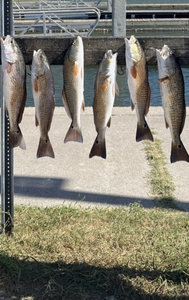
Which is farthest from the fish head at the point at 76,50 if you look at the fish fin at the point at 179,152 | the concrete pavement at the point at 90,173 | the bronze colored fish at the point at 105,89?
the concrete pavement at the point at 90,173

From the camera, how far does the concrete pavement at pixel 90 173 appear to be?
573 cm

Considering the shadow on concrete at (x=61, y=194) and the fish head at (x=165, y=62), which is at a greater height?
the fish head at (x=165, y=62)

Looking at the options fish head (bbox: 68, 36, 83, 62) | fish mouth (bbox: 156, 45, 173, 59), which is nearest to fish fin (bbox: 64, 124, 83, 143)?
fish head (bbox: 68, 36, 83, 62)

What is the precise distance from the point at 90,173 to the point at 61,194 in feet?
2.39

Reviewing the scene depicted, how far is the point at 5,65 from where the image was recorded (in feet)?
10.3

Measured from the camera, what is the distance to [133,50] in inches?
121

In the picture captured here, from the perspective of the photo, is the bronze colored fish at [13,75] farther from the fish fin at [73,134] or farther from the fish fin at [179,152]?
the fish fin at [179,152]

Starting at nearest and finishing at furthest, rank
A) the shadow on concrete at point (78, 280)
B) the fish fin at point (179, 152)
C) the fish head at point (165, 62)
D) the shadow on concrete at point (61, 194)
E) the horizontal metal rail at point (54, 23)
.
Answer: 1. the fish head at point (165, 62)
2. the fish fin at point (179, 152)
3. the shadow on concrete at point (78, 280)
4. the shadow on concrete at point (61, 194)
5. the horizontal metal rail at point (54, 23)

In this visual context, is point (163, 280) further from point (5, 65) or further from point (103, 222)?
point (5, 65)

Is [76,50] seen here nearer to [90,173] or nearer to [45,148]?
[45,148]

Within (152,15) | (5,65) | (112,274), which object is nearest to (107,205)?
(112,274)

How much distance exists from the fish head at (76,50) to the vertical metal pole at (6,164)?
3.92 feet

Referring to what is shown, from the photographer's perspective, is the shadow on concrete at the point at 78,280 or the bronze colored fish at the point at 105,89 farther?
the shadow on concrete at the point at 78,280

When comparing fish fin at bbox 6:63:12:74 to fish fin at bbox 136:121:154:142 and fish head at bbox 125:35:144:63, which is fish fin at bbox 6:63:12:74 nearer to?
fish head at bbox 125:35:144:63
